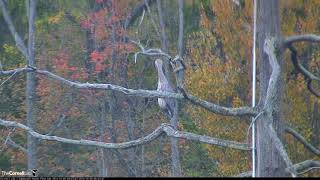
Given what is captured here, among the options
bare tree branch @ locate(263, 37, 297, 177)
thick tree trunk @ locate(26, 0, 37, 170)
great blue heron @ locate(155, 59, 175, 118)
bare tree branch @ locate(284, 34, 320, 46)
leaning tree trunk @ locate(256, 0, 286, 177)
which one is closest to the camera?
bare tree branch @ locate(263, 37, 297, 177)

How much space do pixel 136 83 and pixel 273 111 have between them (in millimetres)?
7652

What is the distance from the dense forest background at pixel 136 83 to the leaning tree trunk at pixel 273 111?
13.1 ft

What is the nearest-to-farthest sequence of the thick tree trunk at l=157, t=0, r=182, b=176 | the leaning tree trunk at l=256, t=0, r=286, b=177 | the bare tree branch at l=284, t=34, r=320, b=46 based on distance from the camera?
the bare tree branch at l=284, t=34, r=320, b=46, the leaning tree trunk at l=256, t=0, r=286, b=177, the thick tree trunk at l=157, t=0, r=182, b=176

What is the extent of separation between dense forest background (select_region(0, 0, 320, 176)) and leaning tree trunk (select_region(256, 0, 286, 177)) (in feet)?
13.1

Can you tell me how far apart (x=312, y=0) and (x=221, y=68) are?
1.98m

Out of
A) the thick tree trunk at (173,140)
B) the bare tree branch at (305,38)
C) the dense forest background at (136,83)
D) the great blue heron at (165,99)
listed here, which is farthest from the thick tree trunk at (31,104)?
the bare tree branch at (305,38)

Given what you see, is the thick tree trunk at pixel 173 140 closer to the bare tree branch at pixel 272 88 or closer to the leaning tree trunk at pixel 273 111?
the leaning tree trunk at pixel 273 111

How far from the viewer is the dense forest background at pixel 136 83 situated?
11.9m

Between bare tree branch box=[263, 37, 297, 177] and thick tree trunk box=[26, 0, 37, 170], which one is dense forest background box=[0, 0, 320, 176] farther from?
bare tree branch box=[263, 37, 297, 177]

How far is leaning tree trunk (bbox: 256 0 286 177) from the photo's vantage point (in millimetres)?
7216

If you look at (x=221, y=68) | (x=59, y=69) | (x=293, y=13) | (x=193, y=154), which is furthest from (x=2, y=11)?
(x=293, y=13)

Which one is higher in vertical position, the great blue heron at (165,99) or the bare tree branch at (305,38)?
the bare tree branch at (305,38)

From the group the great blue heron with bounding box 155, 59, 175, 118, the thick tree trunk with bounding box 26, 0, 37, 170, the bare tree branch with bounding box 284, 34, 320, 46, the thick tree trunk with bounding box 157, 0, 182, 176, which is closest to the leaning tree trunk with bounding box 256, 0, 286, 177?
the bare tree branch with bounding box 284, 34, 320, 46

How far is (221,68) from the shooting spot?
40.9 ft
